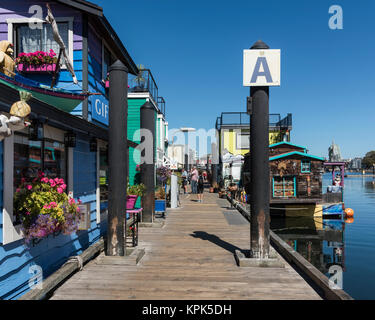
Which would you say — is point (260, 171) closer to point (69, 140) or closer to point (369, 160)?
point (69, 140)

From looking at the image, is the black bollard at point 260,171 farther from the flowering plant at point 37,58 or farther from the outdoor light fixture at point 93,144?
the flowering plant at point 37,58

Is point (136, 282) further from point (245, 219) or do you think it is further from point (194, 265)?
point (245, 219)

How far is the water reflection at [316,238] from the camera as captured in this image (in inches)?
460

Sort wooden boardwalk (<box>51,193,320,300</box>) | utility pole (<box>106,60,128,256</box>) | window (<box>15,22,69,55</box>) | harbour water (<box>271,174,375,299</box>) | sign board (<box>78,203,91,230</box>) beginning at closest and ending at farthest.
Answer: wooden boardwalk (<box>51,193,320,300</box>), sign board (<box>78,203,91,230</box>), utility pole (<box>106,60,128,256</box>), window (<box>15,22,69,55</box>), harbour water (<box>271,174,375,299</box>)

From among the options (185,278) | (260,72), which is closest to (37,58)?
(260,72)

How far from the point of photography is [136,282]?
445 centimetres

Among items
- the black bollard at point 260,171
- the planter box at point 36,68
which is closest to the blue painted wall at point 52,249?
the planter box at point 36,68

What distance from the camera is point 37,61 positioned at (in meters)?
6.88

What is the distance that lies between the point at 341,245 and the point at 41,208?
46.8 ft

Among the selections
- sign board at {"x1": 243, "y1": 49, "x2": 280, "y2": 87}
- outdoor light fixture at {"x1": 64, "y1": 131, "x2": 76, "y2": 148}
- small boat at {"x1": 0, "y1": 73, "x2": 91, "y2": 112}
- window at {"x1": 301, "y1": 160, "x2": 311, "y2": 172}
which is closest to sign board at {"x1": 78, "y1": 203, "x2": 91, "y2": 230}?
outdoor light fixture at {"x1": 64, "y1": 131, "x2": 76, "y2": 148}

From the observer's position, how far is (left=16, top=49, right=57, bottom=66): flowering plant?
22.5 feet

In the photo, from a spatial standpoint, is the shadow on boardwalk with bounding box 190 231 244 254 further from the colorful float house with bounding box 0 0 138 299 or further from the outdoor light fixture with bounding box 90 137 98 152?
the outdoor light fixture with bounding box 90 137 98 152
